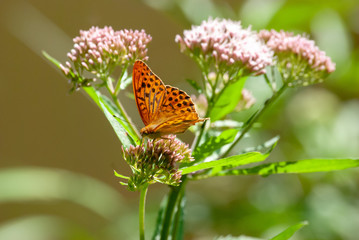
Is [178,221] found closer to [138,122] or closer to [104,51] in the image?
[104,51]

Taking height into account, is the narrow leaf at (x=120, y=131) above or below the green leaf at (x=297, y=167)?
above

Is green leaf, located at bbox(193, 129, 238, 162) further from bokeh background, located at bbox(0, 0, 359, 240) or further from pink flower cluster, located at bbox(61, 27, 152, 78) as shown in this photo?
A: bokeh background, located at bbox(0, 0, 359, 240)

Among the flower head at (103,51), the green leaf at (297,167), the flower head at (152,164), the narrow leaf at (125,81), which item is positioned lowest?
the green leaf at (297,167)

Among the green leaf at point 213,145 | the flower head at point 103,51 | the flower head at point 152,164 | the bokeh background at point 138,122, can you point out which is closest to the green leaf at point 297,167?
the green leaf at point 213,145

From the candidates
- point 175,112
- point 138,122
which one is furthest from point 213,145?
point 138,122

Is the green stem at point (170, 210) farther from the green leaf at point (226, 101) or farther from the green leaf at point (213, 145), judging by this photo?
the green leaf at point (226, 101)

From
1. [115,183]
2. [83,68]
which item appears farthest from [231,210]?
[83,68]
